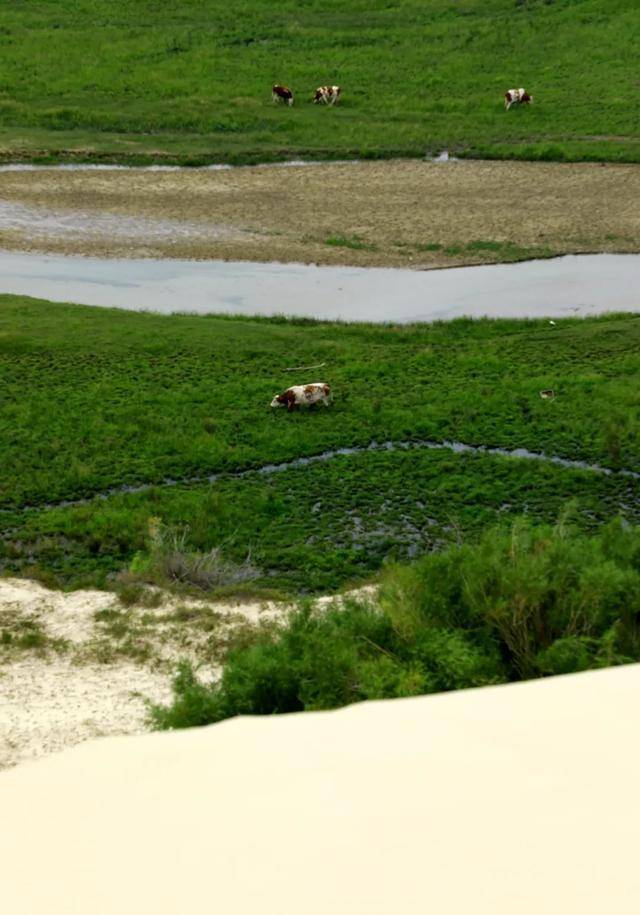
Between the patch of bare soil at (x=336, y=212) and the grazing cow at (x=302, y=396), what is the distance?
42.6 feet

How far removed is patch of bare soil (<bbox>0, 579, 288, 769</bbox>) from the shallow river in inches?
680

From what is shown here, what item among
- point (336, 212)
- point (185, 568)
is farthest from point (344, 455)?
point (336, 212)

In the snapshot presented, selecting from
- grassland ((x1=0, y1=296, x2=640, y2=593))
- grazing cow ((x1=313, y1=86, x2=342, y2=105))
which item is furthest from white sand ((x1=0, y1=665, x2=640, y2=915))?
grazing cow ((x1=313, y1=86, x2=342, y2=105))

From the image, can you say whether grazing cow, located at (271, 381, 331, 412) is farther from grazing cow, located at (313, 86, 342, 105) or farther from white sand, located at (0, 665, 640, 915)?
grazing cow, located at (313, 86, 342, 105)

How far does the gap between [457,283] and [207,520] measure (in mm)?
17798

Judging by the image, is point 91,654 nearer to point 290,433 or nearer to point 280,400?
point 290,433

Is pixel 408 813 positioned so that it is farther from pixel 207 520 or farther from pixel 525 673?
pixel 207 520

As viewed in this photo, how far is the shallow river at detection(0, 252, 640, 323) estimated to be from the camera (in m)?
37.6

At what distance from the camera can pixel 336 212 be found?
150 ft

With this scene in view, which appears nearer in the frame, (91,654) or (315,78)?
(91,654)

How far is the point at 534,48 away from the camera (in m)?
60.3

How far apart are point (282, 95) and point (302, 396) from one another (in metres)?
30.6

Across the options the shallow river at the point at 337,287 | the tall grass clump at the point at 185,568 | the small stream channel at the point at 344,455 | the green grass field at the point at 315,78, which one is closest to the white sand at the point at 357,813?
the tall grass clump at the point at 185,568

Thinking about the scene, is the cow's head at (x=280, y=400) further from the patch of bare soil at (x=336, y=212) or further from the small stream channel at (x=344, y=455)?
the patch of bare soil at (x=336, y=212)
